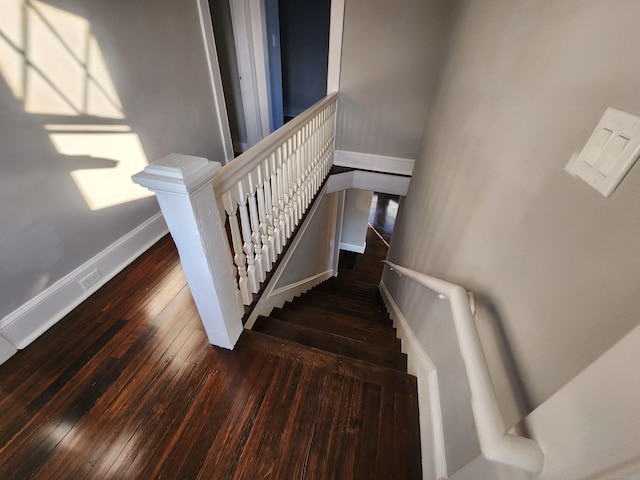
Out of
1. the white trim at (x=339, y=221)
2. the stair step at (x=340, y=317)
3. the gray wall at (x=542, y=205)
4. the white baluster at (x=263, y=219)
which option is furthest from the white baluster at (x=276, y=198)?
the white trim at (x=339, y=221)

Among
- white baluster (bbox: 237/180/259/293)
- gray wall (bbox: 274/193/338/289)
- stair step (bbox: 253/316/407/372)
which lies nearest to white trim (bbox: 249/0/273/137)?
gray wall (bbox: 274/193/338/289)

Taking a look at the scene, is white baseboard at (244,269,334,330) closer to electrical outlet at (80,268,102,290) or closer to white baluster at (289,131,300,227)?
white baluster at (289,131,300,227)

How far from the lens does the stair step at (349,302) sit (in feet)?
9.51

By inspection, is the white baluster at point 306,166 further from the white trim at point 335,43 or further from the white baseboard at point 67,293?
the white baseboard at point 67,293

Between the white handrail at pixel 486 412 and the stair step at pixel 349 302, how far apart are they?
79.4 inches

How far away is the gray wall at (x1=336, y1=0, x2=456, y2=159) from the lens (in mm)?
2240

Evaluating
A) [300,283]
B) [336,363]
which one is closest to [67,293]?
[336,363]

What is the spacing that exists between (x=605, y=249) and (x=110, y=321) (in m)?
1.97

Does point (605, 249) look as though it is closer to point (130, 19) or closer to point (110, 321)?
point (110, 321)

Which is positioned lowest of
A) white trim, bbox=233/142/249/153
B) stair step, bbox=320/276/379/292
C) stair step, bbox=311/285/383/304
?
stair step, bbox=320/276/379/292

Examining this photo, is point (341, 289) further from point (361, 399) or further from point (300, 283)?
point (361, 399)

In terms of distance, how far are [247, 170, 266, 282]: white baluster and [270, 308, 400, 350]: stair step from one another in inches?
22.4

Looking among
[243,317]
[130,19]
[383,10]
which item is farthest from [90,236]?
[383,10]

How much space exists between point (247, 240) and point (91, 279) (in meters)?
1.06
